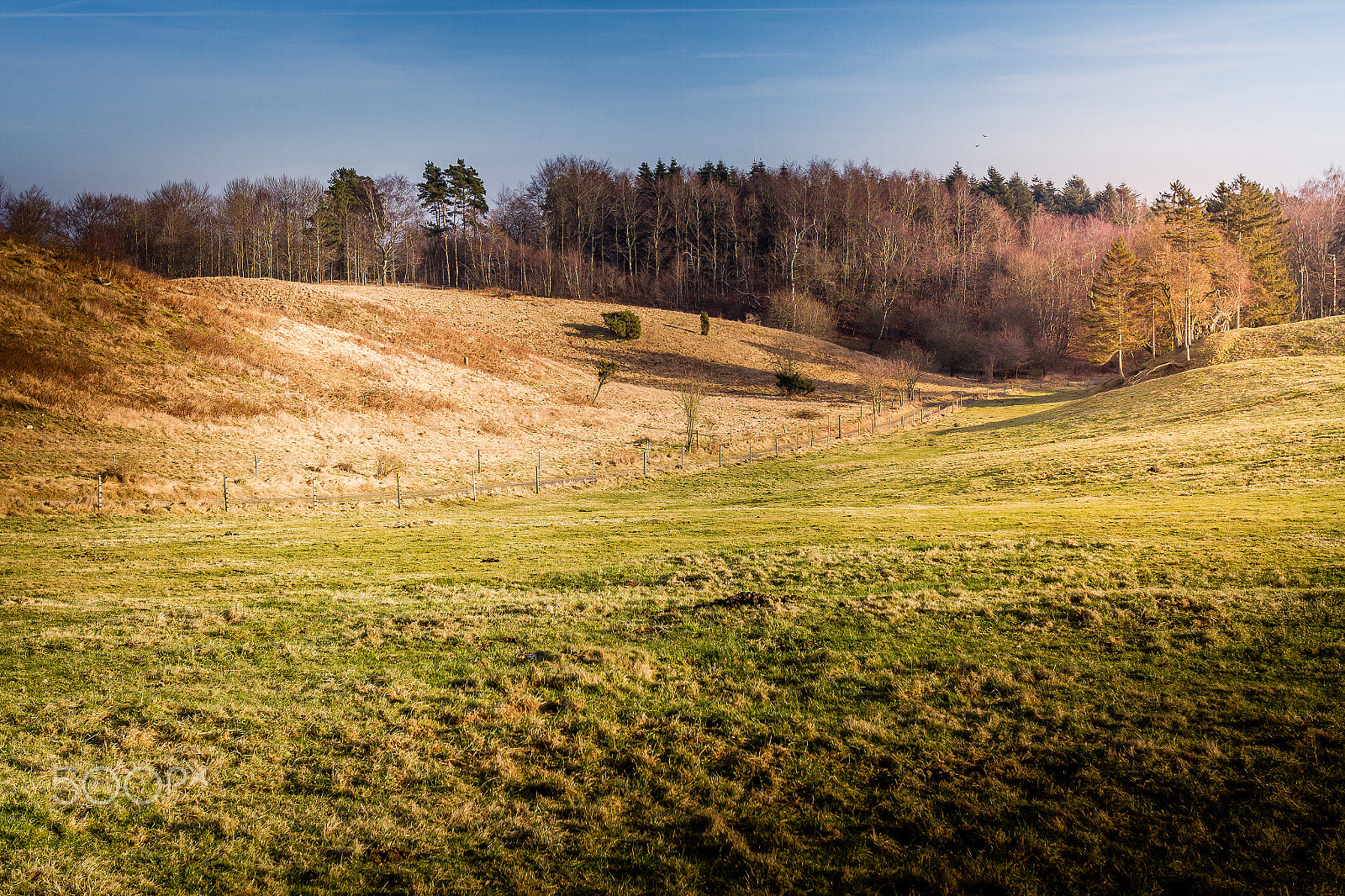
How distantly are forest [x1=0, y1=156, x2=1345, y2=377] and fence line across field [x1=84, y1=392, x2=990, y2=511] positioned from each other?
127 feet

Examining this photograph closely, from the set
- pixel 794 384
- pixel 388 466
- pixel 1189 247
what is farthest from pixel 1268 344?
pixel 388 466

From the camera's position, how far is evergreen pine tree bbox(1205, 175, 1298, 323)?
276ft

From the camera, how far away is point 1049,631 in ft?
38.2

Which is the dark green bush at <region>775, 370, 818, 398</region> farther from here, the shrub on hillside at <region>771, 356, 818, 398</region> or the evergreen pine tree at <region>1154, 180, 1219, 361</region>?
the evergreen pine tree at <region>1154, 180, 1219, 361</region>

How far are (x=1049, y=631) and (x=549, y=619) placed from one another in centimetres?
896

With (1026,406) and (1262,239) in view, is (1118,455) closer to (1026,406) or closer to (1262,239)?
(1026,406)

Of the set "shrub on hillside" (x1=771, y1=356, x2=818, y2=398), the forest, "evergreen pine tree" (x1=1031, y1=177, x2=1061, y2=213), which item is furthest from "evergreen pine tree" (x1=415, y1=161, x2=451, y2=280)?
"evergreen pine tree" (x1=1031, y1=177, x2=1061, y2=213)

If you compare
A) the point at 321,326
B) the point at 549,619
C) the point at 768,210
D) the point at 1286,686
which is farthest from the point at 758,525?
the point at 768,210

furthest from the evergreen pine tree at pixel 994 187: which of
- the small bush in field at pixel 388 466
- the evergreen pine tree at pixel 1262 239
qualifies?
the small bush in field at pixel 388 466

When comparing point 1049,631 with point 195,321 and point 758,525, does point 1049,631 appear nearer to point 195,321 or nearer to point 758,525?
point 758,525

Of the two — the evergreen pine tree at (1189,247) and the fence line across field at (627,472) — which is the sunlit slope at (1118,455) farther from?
the evergreen pine tree at (1189,247)

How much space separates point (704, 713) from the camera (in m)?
9.37

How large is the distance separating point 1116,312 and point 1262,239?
3329 centimetres

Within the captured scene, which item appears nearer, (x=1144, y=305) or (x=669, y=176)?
(x=1144, y=305)
